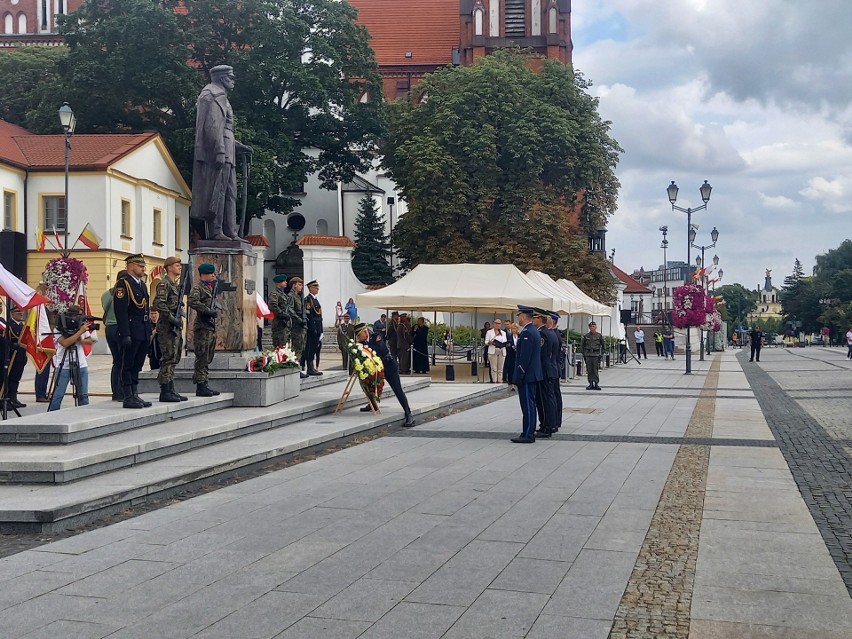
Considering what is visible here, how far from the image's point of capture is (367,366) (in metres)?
14.2

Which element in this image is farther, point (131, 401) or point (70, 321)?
point (70, 321)

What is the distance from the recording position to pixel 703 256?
188ft

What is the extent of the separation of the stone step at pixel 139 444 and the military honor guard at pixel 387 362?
1224 mm

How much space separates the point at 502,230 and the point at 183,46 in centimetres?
1632

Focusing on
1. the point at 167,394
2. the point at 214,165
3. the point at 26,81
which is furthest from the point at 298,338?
the point at 26,81

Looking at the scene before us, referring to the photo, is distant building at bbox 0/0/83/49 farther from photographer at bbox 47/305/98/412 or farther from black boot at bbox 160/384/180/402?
black boot at bbox 160/384/180/402

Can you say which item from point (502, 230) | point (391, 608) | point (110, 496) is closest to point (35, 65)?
point (502, 230)

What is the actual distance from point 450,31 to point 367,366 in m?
67.8

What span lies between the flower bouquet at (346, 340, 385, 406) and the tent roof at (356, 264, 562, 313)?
9.57 metres

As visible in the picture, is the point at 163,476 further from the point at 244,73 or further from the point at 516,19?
the point at 516,19

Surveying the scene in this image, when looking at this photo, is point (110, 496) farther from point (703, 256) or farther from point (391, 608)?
point (703, 256)

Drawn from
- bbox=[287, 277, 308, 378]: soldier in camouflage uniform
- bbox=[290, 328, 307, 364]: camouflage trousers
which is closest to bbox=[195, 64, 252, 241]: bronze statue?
bbox=[287, 277, 308, 378]: soldier in camouflage uniform

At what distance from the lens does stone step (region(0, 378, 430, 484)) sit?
8.32m

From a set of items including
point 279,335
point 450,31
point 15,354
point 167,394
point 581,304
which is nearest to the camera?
point 167,394
